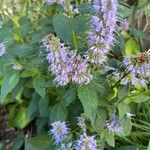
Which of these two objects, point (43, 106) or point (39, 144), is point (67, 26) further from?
point (39, 144)

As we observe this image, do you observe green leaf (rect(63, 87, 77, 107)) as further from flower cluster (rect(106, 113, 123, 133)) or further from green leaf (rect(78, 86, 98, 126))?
flower cluster (rect(106, 113, 123, 133))

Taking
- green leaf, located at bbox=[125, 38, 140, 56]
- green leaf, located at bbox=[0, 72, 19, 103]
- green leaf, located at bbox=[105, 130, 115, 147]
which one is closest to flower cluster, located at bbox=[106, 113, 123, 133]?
green leaf, located at bbox=[105, 130, 115, 147]

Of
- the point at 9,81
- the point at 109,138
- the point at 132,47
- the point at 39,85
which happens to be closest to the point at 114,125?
the point at 109,138

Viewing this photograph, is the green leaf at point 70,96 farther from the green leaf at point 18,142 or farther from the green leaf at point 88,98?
the green leaf at point 18,142

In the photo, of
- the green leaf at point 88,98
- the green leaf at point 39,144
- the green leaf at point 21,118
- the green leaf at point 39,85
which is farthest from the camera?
the green leaf at point 21,118

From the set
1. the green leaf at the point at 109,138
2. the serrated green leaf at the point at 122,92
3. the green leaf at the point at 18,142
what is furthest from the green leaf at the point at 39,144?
the serrated green leaf at the point at 122,92

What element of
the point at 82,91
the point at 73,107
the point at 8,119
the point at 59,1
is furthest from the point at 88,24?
the point at 8,119

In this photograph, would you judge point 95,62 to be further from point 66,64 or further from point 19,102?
point 19,102
